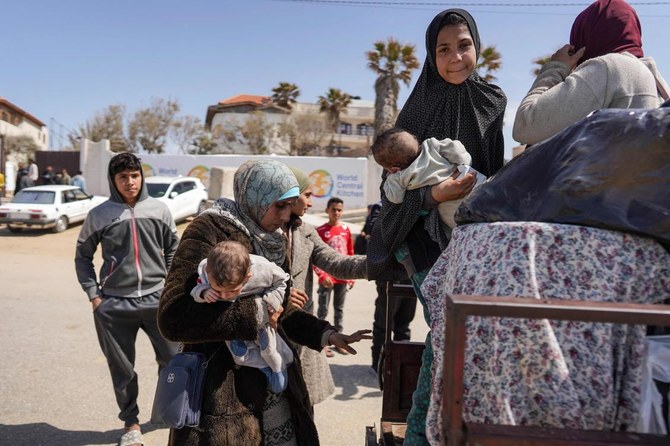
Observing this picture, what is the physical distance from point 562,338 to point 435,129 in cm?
124

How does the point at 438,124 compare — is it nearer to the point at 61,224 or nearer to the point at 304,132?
the point at 61,224

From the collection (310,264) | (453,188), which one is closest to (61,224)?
(310,264)

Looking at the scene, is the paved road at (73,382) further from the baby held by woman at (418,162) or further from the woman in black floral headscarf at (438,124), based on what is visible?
the baby held by woman at (418,162)

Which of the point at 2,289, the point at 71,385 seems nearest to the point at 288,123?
the point at 2,289

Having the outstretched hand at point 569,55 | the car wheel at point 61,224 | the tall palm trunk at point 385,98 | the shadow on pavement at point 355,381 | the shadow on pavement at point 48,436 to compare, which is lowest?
the shadow on pavement at point 48,436

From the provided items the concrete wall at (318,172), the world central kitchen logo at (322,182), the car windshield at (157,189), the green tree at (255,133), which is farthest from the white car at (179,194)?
the green tree at (255,133)

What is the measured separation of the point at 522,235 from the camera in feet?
5.01

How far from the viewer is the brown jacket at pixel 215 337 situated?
7.20 feet

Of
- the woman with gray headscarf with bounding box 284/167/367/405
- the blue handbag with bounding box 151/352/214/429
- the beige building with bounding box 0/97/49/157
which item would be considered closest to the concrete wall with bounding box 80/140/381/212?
the woman with gray headscarf with bounding box 284/167/367/405

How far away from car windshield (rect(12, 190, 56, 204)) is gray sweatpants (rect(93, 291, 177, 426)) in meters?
13.8

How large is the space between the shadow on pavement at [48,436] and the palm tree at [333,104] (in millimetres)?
36446

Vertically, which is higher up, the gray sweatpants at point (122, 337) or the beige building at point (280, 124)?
the beige building at point (280, 124)

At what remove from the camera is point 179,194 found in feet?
57.0

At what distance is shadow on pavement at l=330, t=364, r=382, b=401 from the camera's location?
4941 millimetres
